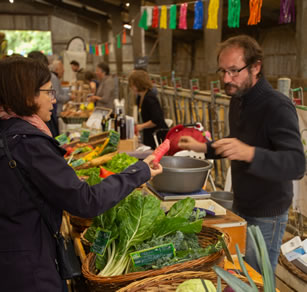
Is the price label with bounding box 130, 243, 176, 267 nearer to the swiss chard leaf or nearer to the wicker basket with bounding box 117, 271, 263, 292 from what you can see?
the wicker basket with bounding box 117, 271, 263, 292

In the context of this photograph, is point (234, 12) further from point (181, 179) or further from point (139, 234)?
point (139, 234)

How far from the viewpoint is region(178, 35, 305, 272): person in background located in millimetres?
1896

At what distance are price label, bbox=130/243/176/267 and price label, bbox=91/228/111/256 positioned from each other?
0.15 meters

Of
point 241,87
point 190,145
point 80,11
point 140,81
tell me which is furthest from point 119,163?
point 80,11

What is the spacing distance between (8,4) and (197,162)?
23.5m

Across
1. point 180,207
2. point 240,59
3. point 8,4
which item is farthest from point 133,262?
point 8,4

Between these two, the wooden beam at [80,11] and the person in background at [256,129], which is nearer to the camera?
the person in background at [256,129]

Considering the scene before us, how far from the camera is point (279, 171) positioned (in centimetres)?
174

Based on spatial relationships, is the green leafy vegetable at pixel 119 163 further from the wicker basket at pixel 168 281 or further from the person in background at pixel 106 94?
the person in background at pixel 106 94

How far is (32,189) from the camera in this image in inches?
54.3

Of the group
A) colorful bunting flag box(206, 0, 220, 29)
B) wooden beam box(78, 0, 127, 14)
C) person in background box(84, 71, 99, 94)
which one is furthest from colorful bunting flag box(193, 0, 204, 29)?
wooden beam box(78, 0, 127, 14)

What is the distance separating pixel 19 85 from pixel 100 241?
683mm

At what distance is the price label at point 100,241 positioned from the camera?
1.52m

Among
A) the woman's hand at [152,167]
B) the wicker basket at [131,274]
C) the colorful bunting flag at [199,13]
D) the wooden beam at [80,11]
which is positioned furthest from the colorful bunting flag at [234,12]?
the wooden beam at [80,11]
